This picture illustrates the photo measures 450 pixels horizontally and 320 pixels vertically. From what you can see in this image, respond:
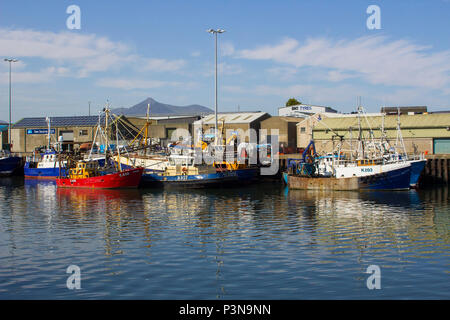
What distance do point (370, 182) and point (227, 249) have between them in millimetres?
29964

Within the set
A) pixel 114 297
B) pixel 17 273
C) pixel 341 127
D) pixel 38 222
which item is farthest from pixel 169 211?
pixel 341 127

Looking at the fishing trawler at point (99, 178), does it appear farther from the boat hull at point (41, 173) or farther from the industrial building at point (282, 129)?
the industrial building at point (282, 129)

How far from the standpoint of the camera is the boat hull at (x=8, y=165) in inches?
3110

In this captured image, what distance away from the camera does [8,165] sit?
79.6m

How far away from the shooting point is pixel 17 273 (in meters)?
18.3

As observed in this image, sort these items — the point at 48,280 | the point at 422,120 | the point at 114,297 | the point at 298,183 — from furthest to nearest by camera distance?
the point at 422,120, the point at 298,183, the point at 48,280, the point at 114,297

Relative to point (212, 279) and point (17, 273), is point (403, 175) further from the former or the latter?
point (17, 273)

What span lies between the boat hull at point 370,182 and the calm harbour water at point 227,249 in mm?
6710

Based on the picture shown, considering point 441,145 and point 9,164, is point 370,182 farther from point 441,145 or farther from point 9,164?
point 9,164

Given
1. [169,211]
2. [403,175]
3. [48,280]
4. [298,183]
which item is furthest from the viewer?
[298,183]

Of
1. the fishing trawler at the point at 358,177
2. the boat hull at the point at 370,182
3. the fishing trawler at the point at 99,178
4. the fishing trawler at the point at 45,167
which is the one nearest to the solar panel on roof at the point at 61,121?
the fishing trawler at the point at 45,167

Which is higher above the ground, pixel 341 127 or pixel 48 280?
pixel 341 127
